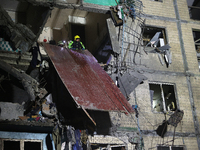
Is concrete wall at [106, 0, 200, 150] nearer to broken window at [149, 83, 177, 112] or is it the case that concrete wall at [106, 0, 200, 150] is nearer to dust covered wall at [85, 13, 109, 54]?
broken window at [149, 83, 177, 112]

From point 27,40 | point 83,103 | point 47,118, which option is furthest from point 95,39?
point 83,103

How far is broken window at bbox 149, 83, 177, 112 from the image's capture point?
13320 mm

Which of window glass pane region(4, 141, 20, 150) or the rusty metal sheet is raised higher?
the rusty metal sheet

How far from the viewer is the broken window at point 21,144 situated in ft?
31.6

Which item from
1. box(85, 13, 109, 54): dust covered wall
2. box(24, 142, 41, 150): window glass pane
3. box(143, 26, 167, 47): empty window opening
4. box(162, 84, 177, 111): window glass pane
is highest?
box(85, 13, 109, 54): dust covered wall

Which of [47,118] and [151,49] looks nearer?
[47,118]

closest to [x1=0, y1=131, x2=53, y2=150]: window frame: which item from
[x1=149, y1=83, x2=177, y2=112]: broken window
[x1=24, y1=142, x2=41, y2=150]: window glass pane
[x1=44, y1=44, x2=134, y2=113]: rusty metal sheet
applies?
[x1=24, y1=142, x2=41, y2=150]: window glass pane

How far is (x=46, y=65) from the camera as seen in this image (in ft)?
37.6

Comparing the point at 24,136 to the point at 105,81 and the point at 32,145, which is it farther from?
the point at 105,81

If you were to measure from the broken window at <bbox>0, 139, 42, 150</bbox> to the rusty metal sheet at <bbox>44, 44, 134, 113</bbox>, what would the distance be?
9.69ft

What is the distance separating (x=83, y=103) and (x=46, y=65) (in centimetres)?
376

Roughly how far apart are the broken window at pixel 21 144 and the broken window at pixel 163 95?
250 inches

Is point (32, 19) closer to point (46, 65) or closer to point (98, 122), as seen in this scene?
point (46, 65)

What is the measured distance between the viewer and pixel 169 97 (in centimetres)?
1371
